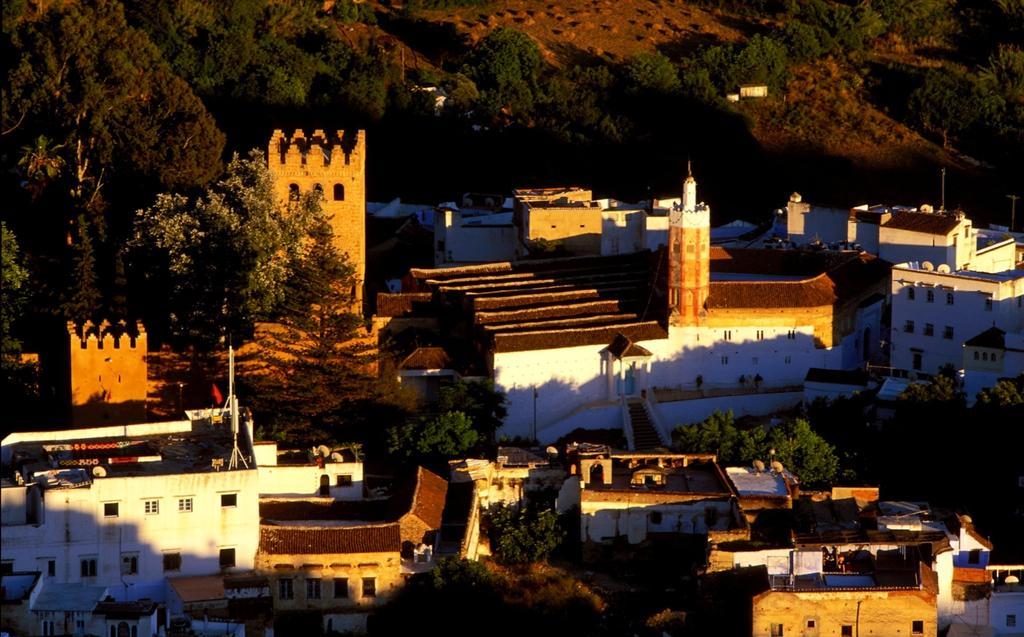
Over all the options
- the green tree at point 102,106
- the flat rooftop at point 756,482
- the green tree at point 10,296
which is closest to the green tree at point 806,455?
the flat rooftop at point 756,482

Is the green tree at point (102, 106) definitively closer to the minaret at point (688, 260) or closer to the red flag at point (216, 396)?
the red flag at point (216, 396)

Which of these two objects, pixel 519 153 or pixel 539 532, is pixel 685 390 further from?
pixel 519 153

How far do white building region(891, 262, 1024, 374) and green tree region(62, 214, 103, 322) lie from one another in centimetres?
1822

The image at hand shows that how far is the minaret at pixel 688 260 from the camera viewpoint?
54.4 m

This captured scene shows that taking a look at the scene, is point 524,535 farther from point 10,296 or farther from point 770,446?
point 10,296

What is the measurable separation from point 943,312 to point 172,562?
2151 cm

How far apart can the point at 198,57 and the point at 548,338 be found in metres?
28.1

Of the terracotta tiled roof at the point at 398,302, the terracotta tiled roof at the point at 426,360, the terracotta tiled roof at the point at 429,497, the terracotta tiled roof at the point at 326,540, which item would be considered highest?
the terracotta tiled roof at the point at 398,302

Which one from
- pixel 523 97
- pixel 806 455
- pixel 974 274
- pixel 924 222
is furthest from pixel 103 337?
pixel 523 97

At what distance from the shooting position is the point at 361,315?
5381 cm

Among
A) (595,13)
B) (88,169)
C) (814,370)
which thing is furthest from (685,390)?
(595,13)

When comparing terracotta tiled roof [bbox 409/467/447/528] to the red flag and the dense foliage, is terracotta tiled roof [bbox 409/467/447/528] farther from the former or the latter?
the dense foliage

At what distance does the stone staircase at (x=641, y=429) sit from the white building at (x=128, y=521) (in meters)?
10.7

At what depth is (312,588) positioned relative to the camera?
43.9m
